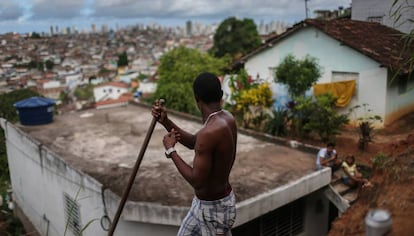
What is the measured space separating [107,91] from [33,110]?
155 feet

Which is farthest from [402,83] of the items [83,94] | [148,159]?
[83,94]

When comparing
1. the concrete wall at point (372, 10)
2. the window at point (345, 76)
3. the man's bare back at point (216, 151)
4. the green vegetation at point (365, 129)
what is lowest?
the green vegetation at point (365, 129)

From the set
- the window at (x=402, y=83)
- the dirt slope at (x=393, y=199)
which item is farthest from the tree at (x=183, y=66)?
the dirt slope at (x=393, y=199)

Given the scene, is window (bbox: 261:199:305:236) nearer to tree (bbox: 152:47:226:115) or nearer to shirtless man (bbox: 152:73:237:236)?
shirtless man (bbox: 152:73:237:236)

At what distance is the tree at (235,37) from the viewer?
35.1 metres

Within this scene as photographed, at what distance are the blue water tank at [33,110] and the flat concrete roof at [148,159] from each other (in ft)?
0.87

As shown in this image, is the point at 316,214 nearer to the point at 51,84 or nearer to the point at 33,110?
the point at 33,110

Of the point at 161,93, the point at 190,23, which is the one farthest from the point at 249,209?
the point at 190,23

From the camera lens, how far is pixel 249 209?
5.23 m

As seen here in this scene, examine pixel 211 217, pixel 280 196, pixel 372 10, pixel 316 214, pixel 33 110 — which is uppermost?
pixel 372 10

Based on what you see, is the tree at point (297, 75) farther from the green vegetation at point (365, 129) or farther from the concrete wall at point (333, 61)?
the green vegetation at point (365, 129)

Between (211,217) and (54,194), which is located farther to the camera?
(54,194)

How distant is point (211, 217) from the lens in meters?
2.65

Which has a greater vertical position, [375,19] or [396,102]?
[375,19]
